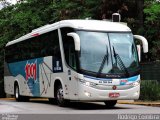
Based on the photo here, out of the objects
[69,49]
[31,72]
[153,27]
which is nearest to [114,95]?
[69,49]

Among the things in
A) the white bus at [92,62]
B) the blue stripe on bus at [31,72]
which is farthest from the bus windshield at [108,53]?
the blue stripe on bus at [31,72]

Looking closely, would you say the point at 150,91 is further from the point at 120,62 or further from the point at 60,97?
the point at 120,62

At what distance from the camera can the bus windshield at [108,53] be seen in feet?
62.6

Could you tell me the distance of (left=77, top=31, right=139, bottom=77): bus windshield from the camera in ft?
62.6

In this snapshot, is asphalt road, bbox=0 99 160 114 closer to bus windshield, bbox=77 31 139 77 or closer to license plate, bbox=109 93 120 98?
license plate, bbox=109 93 120 98

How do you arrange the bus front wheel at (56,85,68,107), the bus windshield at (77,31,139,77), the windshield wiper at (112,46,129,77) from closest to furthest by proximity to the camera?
the bus windshield at (77,31,139,77) → the windshield wiper at (112,46,129,77) → the bus front wheel at (56,85,68,107)

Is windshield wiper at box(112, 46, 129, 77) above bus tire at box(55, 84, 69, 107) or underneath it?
above

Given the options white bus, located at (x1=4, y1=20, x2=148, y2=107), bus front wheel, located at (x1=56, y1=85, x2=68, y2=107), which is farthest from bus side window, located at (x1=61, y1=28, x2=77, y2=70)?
bus front wheel, located at (x1=56, y1=85, x2=68, y2=107)

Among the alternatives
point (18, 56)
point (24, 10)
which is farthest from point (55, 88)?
point (24, 10)

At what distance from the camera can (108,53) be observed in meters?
19.4

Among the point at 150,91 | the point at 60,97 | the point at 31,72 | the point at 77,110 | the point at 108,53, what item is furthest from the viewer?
the point at 150,91

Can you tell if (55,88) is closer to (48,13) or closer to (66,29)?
(66,29)

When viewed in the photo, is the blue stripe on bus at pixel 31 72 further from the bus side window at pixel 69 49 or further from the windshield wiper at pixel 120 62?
the windshield wiper at pixel 120 62

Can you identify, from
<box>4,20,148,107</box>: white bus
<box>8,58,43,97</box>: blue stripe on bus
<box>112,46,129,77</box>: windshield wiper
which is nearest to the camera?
<box>4,20,148,107</box>: white bus
